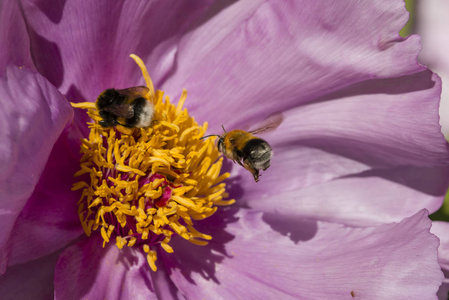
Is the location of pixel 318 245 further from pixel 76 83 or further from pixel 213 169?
pixel 76 83

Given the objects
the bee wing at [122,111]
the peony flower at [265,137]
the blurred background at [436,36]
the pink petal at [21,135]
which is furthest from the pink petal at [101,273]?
the blurred background at [436,36]

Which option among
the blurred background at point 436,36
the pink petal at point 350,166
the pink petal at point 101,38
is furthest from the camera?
the blurred background at point 436,36

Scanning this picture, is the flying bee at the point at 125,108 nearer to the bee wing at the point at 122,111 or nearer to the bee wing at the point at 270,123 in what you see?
the bee wing at the point at 122,111

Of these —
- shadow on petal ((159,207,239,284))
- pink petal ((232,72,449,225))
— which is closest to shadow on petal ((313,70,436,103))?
pink petal ((232,72,449,225))

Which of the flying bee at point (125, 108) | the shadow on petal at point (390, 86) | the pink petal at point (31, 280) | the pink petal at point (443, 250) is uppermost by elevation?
the flying bee at point (125, 108)

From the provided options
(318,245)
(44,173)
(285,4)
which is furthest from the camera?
(318,245)

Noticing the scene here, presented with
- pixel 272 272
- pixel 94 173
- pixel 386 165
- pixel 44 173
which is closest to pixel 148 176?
pixel 94 173
